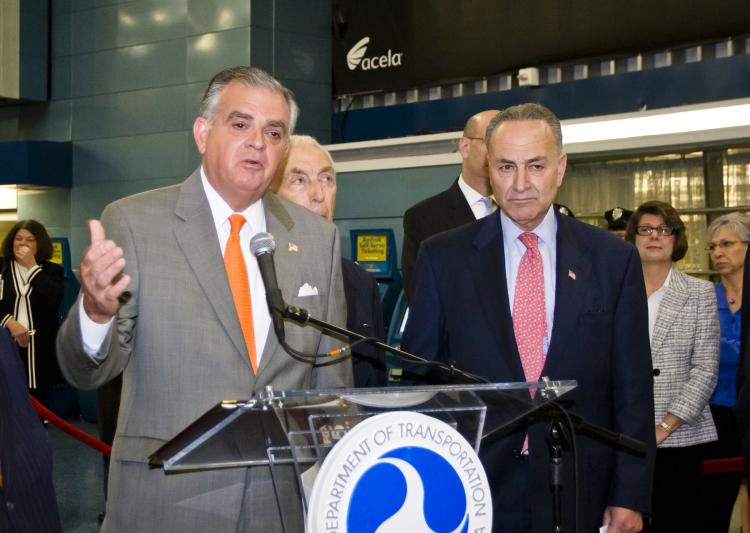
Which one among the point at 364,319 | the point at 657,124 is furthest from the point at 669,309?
the point at 657,124

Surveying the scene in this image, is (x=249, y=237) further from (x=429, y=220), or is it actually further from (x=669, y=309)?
(x=669, y=309)

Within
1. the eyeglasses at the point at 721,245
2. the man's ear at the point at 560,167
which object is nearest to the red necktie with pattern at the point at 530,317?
the man's ear at the point at 560,167

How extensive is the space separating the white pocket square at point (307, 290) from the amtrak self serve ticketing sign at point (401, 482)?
79 cm

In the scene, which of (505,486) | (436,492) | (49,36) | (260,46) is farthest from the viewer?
(49,36)

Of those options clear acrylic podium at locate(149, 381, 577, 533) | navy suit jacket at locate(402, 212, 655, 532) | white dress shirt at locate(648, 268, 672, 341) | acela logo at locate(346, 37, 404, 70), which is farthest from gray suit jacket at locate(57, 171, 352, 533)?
acela logo at locate(346, 37, 404, 70)

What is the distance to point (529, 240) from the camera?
2.93 m

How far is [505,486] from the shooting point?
2.76 m

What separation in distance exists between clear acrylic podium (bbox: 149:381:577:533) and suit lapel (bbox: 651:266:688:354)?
246cm

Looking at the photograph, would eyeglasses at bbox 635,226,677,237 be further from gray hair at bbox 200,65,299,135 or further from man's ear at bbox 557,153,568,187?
gray hair at bbox 200,65,299,135

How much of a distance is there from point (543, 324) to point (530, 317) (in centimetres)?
4

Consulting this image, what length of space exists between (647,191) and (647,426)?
18.4 ft

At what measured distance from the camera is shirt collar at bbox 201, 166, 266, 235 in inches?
104

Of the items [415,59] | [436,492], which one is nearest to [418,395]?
[436,492]

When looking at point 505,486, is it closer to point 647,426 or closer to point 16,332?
point 647,426
